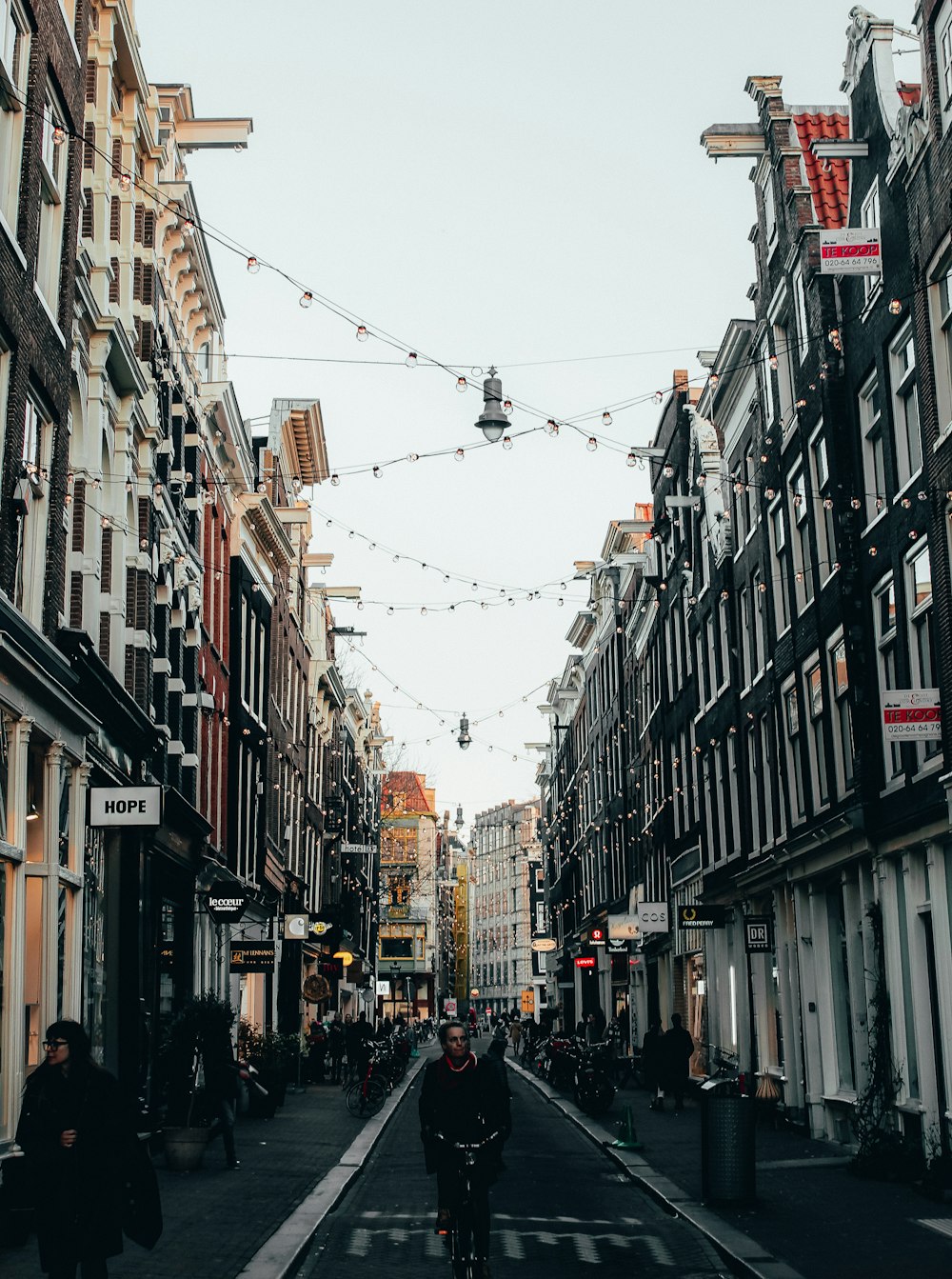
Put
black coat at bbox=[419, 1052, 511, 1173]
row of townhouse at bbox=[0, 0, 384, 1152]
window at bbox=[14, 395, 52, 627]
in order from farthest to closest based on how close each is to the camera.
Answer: window at bbox=[14, 395, 52, 627] → row of townhouse at bbox=[0, 0, 384, 1152] → black coat at bbox=[419, 1052, 511, 1173]

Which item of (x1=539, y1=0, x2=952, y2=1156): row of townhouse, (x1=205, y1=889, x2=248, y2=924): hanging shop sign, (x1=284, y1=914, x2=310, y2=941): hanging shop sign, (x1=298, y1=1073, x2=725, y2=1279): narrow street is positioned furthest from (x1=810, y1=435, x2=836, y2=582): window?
(x1=284, y1=914, x2=310, y2=941): hanging shop sign

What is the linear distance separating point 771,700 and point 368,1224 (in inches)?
642

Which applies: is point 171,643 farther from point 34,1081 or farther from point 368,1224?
point 34,1081

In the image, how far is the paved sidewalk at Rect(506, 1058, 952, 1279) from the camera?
12070 mm

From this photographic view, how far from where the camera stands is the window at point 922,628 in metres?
19.2

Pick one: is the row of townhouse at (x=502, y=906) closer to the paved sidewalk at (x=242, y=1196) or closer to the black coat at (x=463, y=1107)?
the paved sidewalk at (x=242, y=1196)

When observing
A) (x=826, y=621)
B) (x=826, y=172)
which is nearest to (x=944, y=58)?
(x=826, y=172)

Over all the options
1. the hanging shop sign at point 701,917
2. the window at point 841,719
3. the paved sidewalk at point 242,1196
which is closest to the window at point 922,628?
the window at point 841,719

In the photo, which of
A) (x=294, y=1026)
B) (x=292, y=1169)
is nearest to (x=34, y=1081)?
(x=292, y=1169)

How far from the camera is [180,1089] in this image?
2055cm

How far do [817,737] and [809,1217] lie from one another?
1214 centimetres

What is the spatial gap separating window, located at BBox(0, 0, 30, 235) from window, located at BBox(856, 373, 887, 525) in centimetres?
1169

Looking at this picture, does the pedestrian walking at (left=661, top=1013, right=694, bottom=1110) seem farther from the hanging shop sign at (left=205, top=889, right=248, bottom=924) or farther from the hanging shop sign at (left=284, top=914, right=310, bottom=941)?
the hanging shop sign at (left=284, top=914, right=310, bottom=941)

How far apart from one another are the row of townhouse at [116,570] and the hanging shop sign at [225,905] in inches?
10.8
